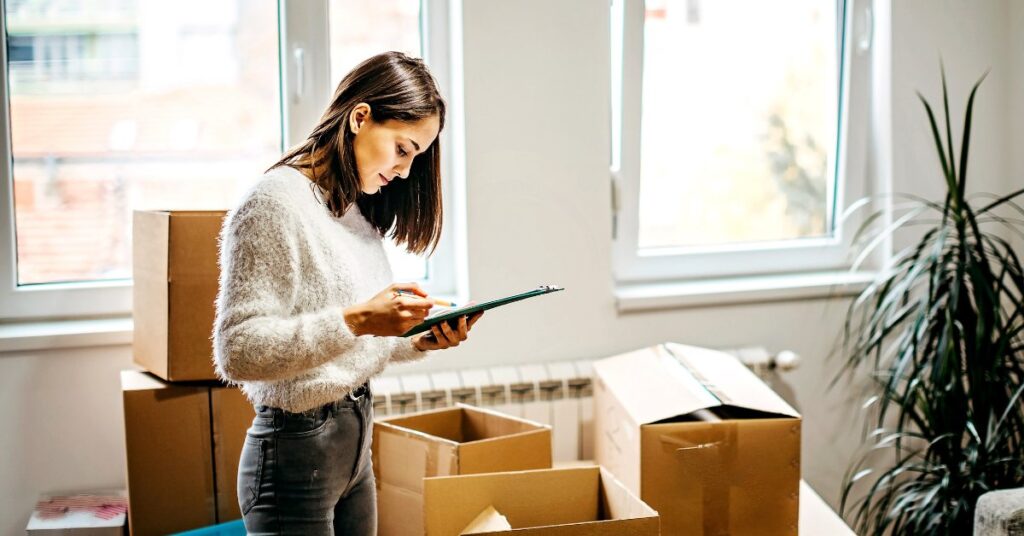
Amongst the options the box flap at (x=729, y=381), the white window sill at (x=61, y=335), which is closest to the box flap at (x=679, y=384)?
the box flap at (x=729, y=381)

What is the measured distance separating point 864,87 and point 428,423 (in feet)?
5.61

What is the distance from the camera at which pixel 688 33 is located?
2795 millimetres

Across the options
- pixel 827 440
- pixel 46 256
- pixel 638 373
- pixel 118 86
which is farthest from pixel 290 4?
pixel 827 440

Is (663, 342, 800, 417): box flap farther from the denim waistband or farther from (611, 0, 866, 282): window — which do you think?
the denim waistband

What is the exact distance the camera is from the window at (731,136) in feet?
9.11

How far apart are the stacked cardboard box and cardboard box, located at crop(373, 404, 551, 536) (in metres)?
0.31

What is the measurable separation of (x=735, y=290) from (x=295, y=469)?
1.68m

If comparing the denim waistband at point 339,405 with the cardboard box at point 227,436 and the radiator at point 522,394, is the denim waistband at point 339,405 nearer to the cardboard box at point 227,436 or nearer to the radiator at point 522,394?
the cardboard box at point 227,436

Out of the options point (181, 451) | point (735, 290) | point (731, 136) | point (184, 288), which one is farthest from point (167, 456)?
point (731, 136)

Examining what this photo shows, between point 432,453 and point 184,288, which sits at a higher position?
point 184,288

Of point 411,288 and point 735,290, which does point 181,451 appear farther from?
point 735,290

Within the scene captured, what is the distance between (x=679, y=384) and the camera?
213cm

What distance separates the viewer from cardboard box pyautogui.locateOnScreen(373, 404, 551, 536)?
1958 mm

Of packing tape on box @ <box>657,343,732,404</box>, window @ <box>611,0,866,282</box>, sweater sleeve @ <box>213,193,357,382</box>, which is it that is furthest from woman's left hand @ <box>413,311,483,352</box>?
window @ <box>611,0,866,282</box>
